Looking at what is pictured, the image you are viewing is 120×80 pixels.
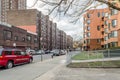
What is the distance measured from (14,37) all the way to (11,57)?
44.8m

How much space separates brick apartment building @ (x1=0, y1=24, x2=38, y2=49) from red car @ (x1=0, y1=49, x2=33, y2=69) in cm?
3243

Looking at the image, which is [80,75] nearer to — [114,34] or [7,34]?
[114,34]

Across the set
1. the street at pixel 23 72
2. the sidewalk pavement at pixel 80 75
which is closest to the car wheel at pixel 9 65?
the street at pixel 23 72

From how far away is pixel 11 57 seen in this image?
837 inches

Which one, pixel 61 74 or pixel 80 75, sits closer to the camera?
pixel 80 75

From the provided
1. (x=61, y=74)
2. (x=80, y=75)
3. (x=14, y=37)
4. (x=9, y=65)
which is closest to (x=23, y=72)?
(x=61, y=74)

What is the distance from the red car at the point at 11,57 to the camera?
19991 millimetres

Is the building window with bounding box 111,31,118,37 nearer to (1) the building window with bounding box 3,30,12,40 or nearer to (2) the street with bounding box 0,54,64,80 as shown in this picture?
(1) the building window with bounding box 3,30,12,40

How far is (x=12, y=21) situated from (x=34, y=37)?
14853 millimetres

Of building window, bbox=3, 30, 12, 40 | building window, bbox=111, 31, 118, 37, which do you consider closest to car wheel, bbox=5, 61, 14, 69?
building window, bbox=111, 31, 118, 37

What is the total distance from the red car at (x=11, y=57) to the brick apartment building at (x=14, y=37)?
1277 inches

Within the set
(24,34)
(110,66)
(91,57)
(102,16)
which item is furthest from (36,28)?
(110,66)

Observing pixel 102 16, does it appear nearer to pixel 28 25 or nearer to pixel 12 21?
pixel 28 25

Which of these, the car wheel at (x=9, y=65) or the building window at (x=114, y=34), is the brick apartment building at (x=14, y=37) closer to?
the building window at (x=114, y=34)
